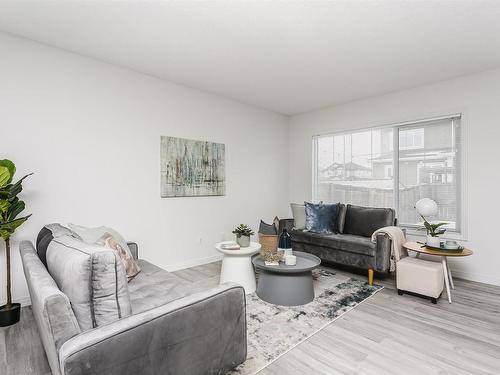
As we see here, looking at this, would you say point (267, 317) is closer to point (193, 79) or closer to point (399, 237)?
point (399, 237)

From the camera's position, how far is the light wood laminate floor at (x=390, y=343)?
1810mm

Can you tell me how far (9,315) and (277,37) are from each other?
3451 millimetres

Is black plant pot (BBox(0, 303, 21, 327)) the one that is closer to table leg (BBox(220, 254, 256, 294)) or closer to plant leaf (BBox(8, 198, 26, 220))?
plant leaf (BBox(8, 198, 26, 220))

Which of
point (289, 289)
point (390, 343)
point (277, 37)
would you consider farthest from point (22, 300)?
point (277, 37)

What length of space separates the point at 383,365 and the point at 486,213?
274 cm

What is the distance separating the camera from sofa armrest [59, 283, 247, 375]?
1.06 meters

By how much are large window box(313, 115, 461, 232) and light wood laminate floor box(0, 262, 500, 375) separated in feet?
5.13

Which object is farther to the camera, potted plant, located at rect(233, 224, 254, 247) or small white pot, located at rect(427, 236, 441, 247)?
potted plant, located at rect(233, 224, 254, 247)

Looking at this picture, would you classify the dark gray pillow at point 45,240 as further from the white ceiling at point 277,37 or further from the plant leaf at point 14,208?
the white ceiling at point 277,37

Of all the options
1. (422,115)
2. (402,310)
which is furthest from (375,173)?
(402,310)

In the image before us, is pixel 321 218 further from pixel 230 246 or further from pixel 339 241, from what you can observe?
pixel 230 246

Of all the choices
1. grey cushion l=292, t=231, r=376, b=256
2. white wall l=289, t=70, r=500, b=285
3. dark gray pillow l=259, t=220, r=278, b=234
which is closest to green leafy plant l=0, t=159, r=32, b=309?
dark gray pillow l=259, t=220, r=278, b=234

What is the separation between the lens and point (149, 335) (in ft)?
3.96

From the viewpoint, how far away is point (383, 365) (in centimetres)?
184
